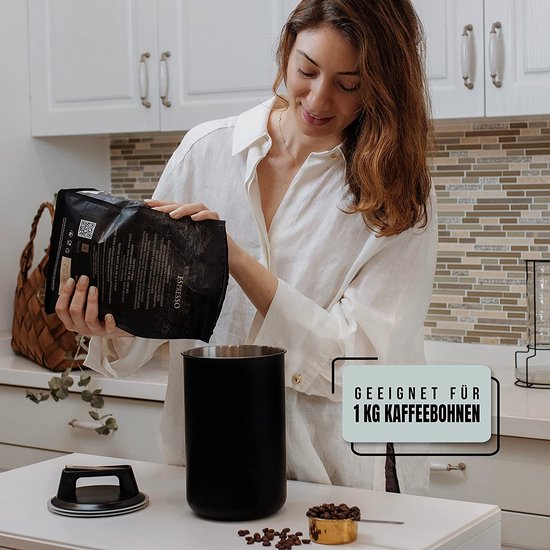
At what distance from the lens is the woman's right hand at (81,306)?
108 centimetres

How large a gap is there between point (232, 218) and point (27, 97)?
63.2 inches

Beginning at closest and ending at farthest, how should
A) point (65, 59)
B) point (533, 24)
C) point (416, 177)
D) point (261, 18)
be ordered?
point (416, 177) → point (533, 24) → point (261, 18) → point (65, 59)

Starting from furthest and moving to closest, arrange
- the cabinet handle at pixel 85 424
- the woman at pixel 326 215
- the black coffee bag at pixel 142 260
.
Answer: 1. the cabinet handle at pixel 85 424
2. the woman at pixel 326 215
3. the black coffee bag at pixel 142 260

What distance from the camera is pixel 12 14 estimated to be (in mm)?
2760

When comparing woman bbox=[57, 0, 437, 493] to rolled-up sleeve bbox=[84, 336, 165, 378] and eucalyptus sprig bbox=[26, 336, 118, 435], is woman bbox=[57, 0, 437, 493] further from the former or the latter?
eucalyptus sprig bbox=[26, 336, 118, 435]

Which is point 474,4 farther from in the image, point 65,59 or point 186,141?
point 65,59

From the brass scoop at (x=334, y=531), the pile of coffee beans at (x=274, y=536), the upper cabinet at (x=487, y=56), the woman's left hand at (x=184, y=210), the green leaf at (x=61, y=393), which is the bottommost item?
the green leaf at (x=61, y=393)

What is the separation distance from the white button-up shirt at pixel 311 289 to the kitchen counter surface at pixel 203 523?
0.16 metres

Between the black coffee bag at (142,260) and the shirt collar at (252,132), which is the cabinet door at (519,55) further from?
the black coffee bag at (142,260)

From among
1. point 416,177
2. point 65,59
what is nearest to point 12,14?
point 65,59

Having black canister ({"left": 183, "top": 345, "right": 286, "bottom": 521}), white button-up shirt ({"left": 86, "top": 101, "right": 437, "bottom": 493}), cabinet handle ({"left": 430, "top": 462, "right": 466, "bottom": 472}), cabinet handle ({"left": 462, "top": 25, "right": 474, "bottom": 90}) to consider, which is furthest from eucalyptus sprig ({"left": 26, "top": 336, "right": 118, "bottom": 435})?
black canister ({"left": 183, "top": 345, "right": 286, "bottom": 521})

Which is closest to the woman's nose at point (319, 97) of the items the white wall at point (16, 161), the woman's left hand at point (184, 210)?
the woman's left hand at point (184, 210)

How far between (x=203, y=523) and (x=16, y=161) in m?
1.97

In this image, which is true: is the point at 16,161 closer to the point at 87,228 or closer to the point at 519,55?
the point at 519,55
